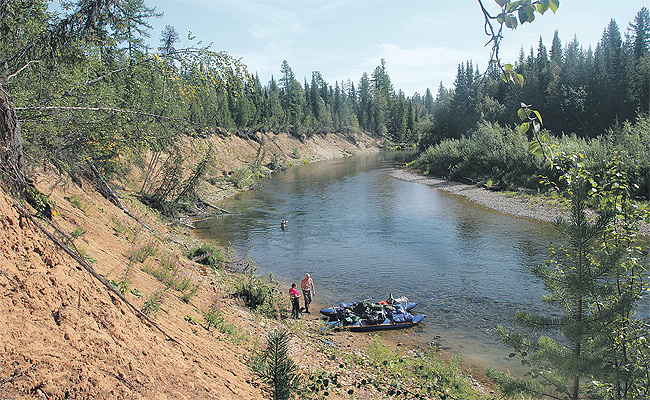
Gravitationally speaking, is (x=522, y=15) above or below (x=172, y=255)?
above

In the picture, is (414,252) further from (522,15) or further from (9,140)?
(522,15)

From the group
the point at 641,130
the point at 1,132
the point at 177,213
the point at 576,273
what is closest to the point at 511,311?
the point at 576,273

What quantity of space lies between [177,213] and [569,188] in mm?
25770

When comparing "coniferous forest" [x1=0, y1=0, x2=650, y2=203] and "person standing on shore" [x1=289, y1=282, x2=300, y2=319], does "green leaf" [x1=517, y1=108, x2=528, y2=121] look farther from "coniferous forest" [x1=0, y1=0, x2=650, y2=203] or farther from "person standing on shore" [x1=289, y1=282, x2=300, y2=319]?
"person standing on shore" [x1=289, y1=282, x2=300, y2=319]

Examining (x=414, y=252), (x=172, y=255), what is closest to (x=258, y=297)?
(x=172, y=255)

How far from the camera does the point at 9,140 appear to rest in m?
4.71

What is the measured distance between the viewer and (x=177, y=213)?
2750cm

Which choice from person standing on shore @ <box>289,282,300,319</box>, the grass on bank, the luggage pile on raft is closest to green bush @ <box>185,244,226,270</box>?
the grass on bank

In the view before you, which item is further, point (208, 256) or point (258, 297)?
point (208, 256)

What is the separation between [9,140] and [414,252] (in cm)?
1942

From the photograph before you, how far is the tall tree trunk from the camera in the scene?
460cm

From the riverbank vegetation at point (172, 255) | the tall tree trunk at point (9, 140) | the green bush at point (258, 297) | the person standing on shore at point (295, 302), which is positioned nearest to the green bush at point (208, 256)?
the riverbank vegetation at point (172, 255)

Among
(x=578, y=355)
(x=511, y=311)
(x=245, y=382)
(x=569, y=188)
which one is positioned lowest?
(x=511, y=311)

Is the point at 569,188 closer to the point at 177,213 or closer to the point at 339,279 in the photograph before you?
the point at 339,279
